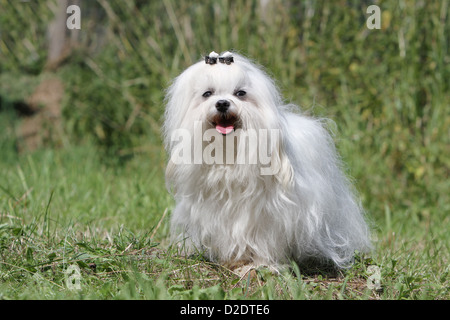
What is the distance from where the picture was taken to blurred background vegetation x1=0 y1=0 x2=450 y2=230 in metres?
5.11

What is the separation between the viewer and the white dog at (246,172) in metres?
2.86

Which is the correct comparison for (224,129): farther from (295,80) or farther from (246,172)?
(295,80)

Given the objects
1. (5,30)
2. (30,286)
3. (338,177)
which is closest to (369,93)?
(338,177)

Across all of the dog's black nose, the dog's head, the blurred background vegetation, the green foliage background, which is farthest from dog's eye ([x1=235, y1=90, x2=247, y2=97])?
the green foliage background

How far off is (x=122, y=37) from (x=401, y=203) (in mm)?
3407

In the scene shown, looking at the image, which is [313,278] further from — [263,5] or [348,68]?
[263,5]

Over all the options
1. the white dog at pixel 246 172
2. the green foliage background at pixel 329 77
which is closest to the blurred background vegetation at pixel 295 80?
the green foliage background at pixel 329 77

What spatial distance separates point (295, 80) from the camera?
5602 mm

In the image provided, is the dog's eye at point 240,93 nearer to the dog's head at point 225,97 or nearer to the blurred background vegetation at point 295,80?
the dog's head at point 225,97

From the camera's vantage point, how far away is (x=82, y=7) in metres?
6.96

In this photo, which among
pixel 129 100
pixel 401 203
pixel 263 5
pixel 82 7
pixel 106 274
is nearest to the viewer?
pixel 106 274

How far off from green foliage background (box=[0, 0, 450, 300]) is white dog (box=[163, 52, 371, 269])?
143 centimetres

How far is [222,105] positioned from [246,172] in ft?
1.21

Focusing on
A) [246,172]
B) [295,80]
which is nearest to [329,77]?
[295,80]
